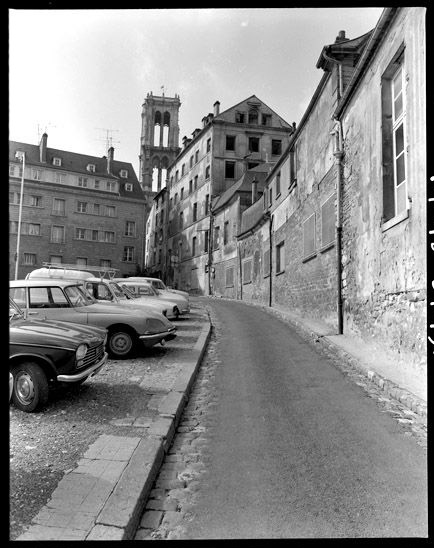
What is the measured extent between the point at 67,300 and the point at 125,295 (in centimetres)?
346

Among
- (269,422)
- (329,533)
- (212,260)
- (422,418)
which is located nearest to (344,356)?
(422,418)

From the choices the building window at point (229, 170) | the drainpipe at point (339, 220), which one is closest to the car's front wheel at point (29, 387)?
the drainpipe at point (339, 220)

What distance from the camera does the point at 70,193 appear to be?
359 inches

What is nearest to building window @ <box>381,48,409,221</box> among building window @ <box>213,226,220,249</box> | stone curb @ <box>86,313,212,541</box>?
stone curb @ <box>86,313,212,541</box>

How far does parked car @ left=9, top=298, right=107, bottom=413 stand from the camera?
4.35 meters

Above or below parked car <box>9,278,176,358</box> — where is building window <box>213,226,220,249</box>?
above

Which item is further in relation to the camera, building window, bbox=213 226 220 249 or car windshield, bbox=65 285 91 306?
building window, bbox=213 226 220 249

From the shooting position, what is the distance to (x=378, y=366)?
6434mm

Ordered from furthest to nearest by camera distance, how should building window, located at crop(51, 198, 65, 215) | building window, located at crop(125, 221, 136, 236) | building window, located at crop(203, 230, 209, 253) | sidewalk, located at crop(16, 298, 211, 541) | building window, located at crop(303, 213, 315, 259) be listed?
building window, located at crop(203, 230, 209, 253) → building window, located at crop(303, 213, 315, 259) → building window, located at crop(125, 221, 136, 236) → building window, located at crop(51, 198, 65, 215) → sidewalk, located at crop(16, 298, 211, 541)

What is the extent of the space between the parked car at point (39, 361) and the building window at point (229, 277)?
22.8 m

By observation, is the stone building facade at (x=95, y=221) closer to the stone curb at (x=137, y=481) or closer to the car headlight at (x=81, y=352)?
the car headlight at (x=81, y=352)

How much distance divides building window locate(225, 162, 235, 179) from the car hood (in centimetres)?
3042

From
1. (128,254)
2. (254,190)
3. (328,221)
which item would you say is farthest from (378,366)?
(254,190)

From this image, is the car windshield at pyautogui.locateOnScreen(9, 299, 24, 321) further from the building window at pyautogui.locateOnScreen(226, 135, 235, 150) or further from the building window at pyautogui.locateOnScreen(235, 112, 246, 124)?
the building window at pyautogui.locateOnScreen(235, 112, 246, 124)
